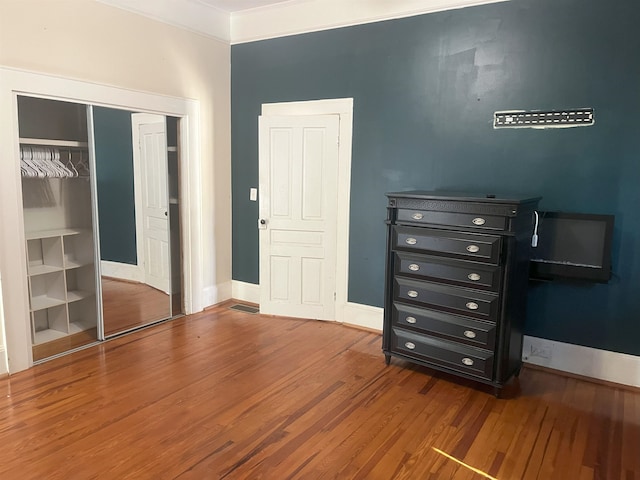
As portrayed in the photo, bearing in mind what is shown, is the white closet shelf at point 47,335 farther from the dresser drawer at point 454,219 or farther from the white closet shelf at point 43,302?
the dresser drawer at point 454,219

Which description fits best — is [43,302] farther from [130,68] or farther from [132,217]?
[130,68]

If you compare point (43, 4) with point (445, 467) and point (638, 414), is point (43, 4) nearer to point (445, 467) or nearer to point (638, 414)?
point (445, 467)

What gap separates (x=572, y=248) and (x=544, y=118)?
967 mm

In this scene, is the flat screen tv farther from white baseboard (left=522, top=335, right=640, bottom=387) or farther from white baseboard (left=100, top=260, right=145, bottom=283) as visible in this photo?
white baseboard (left=100, top=260, right=145, bottom=283)

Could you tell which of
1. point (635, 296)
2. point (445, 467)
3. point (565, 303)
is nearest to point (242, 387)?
point (445, 467)

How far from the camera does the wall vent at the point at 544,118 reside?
128 inches

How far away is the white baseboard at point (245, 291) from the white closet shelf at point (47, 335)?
1.80 metres

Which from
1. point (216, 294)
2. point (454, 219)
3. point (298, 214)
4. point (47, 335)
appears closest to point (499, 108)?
point (454, 219)

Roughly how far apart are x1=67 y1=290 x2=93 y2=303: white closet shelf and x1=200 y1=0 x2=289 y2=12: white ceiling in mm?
2914

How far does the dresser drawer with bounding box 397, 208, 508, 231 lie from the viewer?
2.96 metres

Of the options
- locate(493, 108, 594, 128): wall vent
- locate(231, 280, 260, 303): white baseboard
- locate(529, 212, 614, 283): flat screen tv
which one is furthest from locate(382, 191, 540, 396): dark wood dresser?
locate(231, 280, 260, 303): white baseboard

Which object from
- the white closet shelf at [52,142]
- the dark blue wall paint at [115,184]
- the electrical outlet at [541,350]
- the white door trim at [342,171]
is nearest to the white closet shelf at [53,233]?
the dark blue wall paint at [115,184]

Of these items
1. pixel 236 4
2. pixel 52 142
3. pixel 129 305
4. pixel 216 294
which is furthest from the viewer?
pixel 216 294

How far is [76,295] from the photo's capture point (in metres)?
3.86
